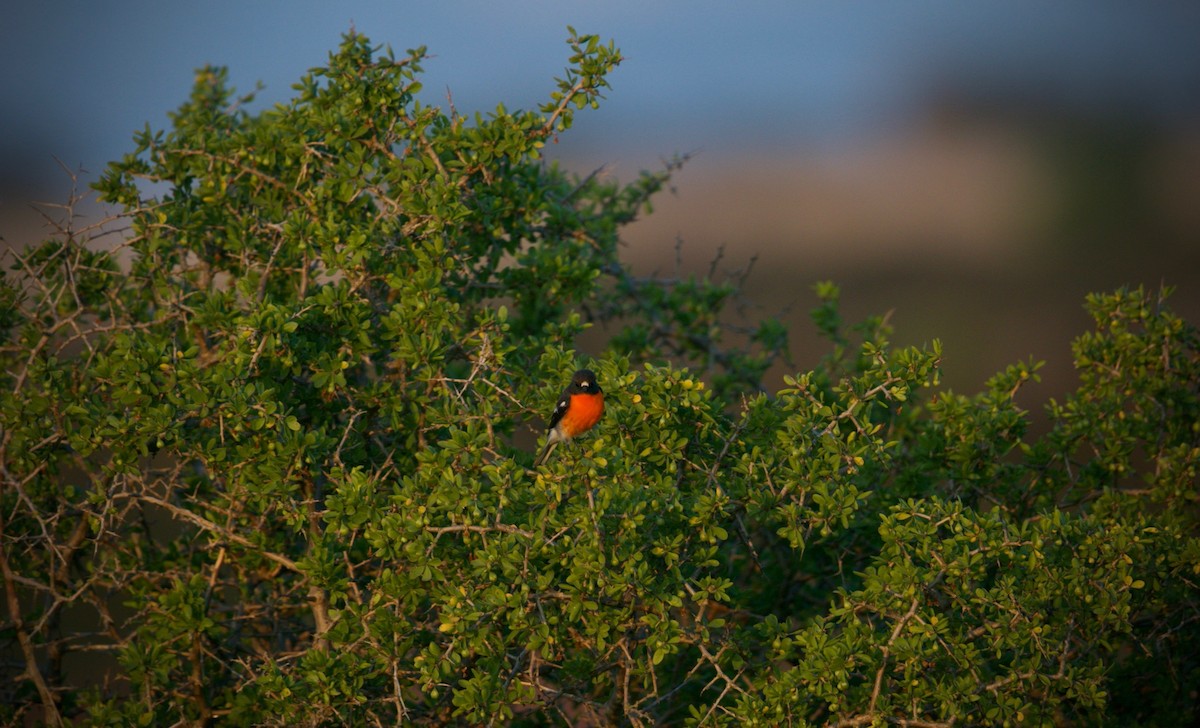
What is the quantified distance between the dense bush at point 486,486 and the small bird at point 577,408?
9cm

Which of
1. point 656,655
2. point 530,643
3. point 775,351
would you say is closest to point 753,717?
point 656,655

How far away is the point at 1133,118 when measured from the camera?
44.6 m

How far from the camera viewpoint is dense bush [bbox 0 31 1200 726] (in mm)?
5074

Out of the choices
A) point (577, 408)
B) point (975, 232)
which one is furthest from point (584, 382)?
point (975, 232)

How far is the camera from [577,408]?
5.69 metres

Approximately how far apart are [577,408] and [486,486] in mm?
796

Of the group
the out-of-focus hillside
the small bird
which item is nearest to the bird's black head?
the small bird

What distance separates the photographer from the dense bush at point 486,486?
5074 mm

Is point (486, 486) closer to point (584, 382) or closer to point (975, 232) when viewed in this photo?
point (584, 382)

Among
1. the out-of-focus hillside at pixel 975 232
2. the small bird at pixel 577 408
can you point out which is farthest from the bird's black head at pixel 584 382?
the out-of-focus hillside at pixel 975 232

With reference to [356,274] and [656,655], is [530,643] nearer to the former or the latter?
[656,655]

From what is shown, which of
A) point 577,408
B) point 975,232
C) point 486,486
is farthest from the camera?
point 975,232

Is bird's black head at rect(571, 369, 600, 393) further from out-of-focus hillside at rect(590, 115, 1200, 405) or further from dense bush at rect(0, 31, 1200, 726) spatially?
out-of-focus hillside at rect(590, 115, 1200, 405)

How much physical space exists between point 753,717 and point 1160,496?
2860mm
